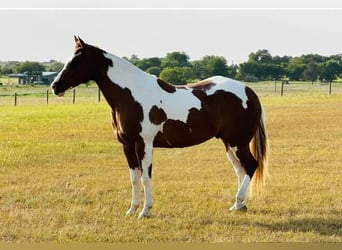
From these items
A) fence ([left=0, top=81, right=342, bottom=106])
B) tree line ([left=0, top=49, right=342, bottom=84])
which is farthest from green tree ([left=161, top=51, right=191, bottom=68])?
fence ([left=0, top=81, right=342, bottom=106])

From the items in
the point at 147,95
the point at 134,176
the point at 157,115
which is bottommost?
the point at 134,176

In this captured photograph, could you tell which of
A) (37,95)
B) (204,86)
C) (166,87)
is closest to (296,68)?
(204,86)

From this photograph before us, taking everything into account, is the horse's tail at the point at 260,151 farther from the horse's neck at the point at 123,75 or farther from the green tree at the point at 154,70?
the green tree at the point at 154,70

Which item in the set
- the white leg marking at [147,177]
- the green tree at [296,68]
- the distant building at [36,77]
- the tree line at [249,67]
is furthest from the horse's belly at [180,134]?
the green tree at [296,68]

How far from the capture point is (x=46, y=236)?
15.6 feet

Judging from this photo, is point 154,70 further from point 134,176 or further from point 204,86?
point 134,176

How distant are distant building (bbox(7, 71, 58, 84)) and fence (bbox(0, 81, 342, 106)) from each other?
6.0 inches

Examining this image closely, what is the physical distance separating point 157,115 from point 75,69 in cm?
95

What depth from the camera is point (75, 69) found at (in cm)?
512

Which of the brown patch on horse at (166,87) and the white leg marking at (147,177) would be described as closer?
the white leg marking at (147,177)

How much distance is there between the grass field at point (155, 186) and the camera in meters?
4.89

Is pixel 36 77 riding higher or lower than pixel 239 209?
higher

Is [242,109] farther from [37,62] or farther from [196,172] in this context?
[37,62]

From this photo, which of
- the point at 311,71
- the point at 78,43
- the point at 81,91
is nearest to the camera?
the point at 78,43
